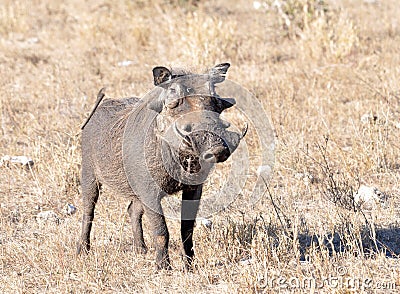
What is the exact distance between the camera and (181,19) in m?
10.4

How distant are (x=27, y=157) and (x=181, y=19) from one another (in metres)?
5.11

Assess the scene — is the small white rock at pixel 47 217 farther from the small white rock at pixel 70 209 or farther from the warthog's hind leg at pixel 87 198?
the warthog's hind leg at pixel 87 198

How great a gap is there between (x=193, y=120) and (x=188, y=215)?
0.95 m

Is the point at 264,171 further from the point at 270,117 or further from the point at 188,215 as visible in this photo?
the point at 188,215

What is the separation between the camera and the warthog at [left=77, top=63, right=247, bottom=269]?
312 centimetres

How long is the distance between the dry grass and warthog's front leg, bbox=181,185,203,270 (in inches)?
3.2

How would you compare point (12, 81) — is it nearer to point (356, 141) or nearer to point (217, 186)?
point (217, 186)

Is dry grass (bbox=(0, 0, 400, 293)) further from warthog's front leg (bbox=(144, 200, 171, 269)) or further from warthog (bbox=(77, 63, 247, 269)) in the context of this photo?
warthog (bbox=(77, 63, 247, 269))

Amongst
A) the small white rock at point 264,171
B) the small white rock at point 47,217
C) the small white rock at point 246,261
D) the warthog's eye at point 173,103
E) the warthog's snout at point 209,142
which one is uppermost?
the warthog's eye at point 173,103

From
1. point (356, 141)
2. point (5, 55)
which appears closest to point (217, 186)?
point (356, 141)

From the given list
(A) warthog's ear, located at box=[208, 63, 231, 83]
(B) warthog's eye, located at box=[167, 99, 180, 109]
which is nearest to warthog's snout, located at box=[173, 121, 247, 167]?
(B) warthog's eye, located at box=[167, 99, 180, 109]

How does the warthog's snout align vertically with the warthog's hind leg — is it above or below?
above

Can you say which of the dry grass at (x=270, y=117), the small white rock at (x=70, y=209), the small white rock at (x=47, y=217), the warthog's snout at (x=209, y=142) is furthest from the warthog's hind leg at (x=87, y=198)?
the warthog's snout at (x=209, y=142)

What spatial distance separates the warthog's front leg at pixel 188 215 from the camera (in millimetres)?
3787
